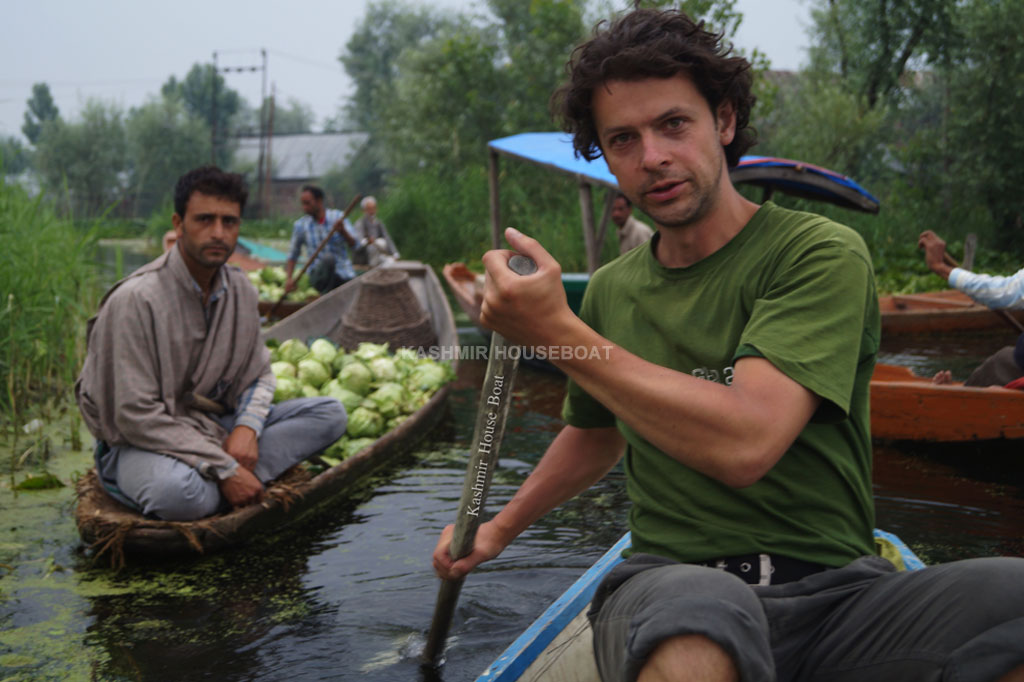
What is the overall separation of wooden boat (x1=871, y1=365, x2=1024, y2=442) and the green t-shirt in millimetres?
3417

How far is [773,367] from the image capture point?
4.43ft

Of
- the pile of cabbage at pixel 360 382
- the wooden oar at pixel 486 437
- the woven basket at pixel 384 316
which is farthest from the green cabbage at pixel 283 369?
the wooden oar at pixel 486 437

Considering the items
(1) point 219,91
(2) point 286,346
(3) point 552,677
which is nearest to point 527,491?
(3) point 552,677

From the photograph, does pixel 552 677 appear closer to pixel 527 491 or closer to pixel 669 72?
pixel 527 491

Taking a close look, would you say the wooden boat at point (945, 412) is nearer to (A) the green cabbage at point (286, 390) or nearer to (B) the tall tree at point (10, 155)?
(A) the green cabbage at point (286, 390)

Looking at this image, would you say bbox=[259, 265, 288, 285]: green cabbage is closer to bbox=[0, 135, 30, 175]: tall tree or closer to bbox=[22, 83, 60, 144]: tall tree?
bbox=[0, 135, 30, 175]: tall tree

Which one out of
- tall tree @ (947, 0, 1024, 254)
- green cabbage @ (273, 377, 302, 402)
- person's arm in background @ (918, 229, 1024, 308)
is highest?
tall tree @ (947, 0, 1024, 254)

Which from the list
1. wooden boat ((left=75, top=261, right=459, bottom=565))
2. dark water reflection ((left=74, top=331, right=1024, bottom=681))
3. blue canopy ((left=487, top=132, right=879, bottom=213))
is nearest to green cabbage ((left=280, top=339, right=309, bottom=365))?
wooden boat ((left=75, top=261, right=459, bottom=565))

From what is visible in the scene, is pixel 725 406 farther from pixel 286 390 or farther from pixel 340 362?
pixel 340 362

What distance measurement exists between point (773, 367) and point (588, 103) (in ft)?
2.20

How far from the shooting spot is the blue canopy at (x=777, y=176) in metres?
7.05

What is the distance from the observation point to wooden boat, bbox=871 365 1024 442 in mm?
4496

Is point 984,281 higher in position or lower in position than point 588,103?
lower

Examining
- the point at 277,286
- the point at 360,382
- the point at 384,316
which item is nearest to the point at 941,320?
the point at 384,316
